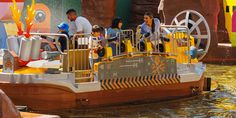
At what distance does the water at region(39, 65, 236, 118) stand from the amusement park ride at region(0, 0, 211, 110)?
0.70 feet

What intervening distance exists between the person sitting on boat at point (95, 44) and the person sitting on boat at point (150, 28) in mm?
1301

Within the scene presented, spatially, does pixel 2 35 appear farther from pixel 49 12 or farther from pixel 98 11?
pixel 98 11

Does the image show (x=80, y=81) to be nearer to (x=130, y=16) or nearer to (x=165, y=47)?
(x=165, y=47)

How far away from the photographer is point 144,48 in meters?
13.3

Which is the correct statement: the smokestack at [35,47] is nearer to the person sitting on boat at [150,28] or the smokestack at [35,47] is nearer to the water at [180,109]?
the water at [180,109]

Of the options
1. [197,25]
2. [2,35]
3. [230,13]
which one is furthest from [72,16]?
[230,13]

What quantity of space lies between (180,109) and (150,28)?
2.07 meters

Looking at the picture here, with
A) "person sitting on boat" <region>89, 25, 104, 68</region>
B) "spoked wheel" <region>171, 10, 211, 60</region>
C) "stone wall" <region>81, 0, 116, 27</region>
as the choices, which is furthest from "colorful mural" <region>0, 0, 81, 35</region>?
"person sitting on boat" <region>89, 25, 104, 68</region>

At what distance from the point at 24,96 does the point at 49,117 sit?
3.84 meters

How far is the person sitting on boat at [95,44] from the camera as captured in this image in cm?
1211

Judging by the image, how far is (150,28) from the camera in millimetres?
13648

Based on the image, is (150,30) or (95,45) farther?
(150,30)

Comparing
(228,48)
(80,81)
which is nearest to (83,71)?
(80,81)

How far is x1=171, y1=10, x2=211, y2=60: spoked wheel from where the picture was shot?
855 inches
